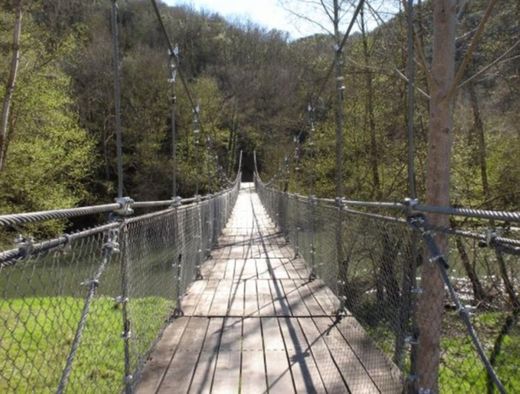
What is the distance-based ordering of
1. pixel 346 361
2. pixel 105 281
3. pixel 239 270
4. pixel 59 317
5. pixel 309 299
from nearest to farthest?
pixel 346 361
pixel 59 317
pixel 105 281
pixel 309 299
pixel 239 270

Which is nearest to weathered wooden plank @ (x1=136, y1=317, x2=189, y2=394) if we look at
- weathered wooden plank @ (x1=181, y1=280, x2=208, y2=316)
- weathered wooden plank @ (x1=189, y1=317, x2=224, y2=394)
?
weathered wooden plank @ (x1=189, y1=317, x2=224, y2=394)

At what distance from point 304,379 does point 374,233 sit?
4.78ft

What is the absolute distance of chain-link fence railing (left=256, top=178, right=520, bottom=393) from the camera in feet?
5.05

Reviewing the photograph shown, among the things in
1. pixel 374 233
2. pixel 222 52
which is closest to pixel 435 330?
pixel 374 233

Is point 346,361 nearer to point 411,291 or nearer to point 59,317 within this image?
point 411,291

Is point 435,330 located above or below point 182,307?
above

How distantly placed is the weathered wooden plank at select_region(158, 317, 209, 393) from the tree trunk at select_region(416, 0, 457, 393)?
89 centimetres

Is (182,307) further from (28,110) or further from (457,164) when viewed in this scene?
(28,110)

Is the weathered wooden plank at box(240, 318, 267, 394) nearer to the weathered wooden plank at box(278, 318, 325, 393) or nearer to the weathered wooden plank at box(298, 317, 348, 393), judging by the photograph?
the weathered wooden plank at box(278, 318, 325, 393)

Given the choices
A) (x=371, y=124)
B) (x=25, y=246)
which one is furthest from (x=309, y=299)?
(x=371, y=124)

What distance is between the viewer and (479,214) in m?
1.10

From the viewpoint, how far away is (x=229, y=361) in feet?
7.34

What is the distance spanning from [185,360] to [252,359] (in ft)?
0.94

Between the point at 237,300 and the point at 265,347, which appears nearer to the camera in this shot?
the point at 265,347
